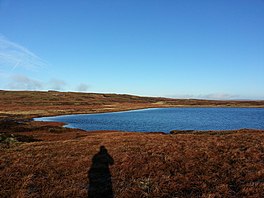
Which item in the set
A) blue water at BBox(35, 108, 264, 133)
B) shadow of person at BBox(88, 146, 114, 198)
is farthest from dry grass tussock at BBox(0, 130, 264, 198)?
blue water at BBox(35, 108, 264, 133)

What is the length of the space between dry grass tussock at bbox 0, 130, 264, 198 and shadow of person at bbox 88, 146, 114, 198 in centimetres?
25

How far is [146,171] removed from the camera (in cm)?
1280

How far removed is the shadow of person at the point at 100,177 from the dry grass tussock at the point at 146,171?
25 cm

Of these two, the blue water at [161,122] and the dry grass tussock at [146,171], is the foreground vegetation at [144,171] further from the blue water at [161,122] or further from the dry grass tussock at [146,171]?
the blue water at [161,122]

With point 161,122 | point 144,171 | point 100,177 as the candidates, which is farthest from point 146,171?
point 161,122

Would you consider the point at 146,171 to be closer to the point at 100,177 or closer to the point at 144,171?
the point at 144,171

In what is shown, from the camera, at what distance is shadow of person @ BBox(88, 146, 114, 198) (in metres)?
10.4

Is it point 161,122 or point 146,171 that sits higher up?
point 146,171

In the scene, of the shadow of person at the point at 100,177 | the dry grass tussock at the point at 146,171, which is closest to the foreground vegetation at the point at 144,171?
the dry grass tussock at the point at 146,171

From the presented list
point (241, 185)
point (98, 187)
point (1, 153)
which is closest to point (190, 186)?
point (241, 185)

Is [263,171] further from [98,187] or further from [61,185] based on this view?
[61,185]

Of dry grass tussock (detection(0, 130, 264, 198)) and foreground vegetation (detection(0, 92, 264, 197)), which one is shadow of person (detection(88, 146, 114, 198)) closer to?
foreground vegetation (detection(0, 92, 264, 197))

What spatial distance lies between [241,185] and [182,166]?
130 inches

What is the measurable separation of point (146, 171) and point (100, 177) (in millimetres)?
2418
